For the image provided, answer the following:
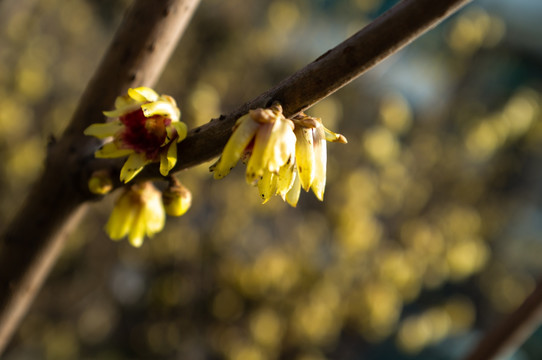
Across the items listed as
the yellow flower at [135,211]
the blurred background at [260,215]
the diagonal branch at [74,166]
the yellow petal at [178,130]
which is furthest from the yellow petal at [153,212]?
the blurred background at [260,215]

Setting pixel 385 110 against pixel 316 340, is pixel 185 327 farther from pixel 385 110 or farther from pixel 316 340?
pixel 385 110

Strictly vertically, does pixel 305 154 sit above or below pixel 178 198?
above

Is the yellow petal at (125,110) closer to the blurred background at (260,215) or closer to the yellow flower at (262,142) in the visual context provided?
the yellow flower at (262,142)

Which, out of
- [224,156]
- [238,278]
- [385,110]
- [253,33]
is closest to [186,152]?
[224,156]

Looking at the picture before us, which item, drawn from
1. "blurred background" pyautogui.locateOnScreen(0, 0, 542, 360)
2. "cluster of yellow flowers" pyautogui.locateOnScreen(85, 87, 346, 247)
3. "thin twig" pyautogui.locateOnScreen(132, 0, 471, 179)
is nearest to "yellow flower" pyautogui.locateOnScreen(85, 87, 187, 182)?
"cluster of yellow flowers" pyautogui.locateOnScreen(85, 87, 346, 247)

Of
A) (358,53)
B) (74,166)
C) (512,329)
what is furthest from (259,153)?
(512,329)

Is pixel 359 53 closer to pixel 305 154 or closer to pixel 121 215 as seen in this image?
pixel 305 154
